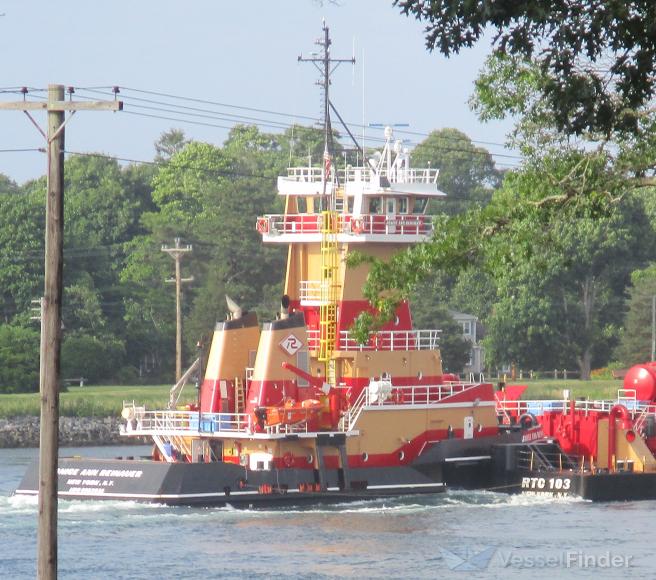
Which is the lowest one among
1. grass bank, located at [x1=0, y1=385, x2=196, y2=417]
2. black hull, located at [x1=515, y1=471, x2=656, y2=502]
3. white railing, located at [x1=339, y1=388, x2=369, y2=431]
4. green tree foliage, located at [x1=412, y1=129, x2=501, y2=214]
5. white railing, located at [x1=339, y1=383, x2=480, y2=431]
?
black hull, located at [x1=515, y1=471, x2=656, y2=502]

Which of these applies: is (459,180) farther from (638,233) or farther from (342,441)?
(342,441)

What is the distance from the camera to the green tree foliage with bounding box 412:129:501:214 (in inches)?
4535

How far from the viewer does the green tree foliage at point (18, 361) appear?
71.2 m

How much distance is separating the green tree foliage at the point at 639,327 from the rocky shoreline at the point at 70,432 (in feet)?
84.3

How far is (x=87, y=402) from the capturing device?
216ft

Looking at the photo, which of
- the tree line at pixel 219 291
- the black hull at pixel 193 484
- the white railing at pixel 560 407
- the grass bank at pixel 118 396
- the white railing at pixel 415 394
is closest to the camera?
the black hull at pixel 193 484

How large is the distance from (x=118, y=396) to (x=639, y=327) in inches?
986

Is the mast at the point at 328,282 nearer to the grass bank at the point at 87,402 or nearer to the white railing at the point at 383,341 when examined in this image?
the white railing at the point at 383,341

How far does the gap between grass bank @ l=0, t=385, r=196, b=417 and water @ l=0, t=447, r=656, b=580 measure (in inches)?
904

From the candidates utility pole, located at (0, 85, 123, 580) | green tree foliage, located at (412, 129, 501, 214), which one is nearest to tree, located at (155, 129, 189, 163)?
green tree foliage, located at (412, 129, 501, 214)

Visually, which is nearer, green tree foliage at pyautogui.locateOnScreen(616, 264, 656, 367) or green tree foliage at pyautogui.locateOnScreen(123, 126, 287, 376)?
green tree foliage at pyautogui.locateOnScreen(123, 126, 287, 376)

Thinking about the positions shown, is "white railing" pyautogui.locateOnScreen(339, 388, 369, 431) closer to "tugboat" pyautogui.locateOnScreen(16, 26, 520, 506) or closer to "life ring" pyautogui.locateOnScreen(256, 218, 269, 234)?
"tugboat" pyautogui.locateOnScreen(16, 26, 520, 506)

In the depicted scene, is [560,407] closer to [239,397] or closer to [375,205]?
[375,205]

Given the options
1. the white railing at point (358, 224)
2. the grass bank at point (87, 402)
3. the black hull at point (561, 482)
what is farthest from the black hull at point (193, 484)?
the grass bank at point (87, 402)
